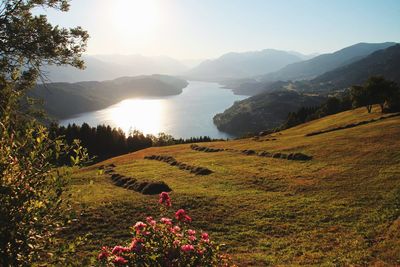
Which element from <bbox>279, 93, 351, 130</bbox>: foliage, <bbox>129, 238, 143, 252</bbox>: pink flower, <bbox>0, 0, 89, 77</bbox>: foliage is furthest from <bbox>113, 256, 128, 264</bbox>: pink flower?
<bbox>279, 93, 351, 130</bbox>: foliage

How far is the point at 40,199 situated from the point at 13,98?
9.32 feet

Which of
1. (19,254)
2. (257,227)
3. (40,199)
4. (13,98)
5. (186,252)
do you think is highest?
(13,98)

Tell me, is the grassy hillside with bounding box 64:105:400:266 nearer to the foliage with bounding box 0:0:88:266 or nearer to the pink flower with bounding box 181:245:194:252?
the foliage with bounding box 0:0:88:266

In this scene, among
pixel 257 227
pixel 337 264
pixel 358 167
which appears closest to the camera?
pixel 337 264

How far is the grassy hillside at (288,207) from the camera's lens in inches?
823

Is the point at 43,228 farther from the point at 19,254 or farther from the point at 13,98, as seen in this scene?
the point at 13,98

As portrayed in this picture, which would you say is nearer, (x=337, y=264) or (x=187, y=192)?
(x=337, y=264)

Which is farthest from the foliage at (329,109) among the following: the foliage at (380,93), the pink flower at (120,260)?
the pink flower at (120,260)

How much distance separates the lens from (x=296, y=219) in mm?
26562

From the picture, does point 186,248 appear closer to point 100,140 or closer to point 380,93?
point 380,93

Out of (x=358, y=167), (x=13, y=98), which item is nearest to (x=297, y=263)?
(x=13, y=98)

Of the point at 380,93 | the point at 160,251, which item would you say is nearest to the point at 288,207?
the point at 160,251

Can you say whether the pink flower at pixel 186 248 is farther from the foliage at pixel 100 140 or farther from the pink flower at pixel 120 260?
the foliage at pixel 100 140

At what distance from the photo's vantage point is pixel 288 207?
2922cm
